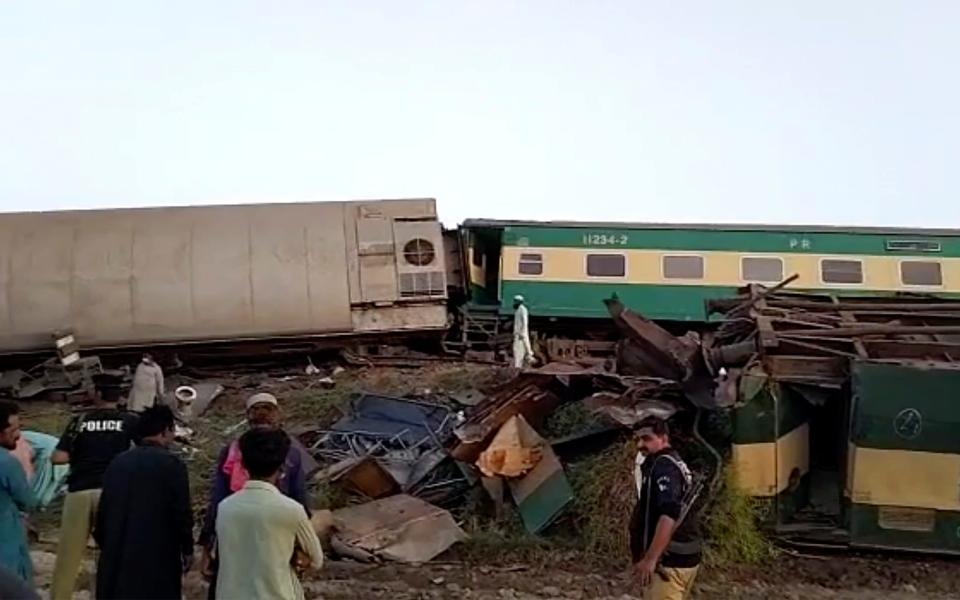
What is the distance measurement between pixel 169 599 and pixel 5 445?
143cm

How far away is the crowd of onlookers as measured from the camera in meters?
4.64

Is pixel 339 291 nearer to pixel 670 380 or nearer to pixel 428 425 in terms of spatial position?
pixel 428 425

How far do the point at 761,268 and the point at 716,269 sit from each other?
778 millimetres

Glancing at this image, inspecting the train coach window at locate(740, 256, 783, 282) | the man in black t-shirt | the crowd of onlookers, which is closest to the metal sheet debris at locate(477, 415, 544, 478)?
the crowd of onlookers

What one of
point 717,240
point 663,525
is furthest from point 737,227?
point 663,525

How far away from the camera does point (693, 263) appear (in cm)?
2058

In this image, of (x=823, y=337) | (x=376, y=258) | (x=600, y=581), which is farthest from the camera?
(x=376, y=258)

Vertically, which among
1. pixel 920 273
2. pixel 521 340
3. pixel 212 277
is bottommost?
pixel 521 340

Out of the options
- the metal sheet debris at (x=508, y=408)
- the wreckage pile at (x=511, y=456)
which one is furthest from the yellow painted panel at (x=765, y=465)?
the metal sheet debris at (x=508, y=408)

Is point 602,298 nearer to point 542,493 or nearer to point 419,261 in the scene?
point 419,261

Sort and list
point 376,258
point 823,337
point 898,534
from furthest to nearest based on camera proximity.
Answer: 1. point 376,258
2. point 823,337
3. point 898,534

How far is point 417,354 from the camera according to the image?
20203 millimetres

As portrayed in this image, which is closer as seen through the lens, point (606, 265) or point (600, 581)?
point (600, 581)

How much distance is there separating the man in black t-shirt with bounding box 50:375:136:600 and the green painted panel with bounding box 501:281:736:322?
579 inches
